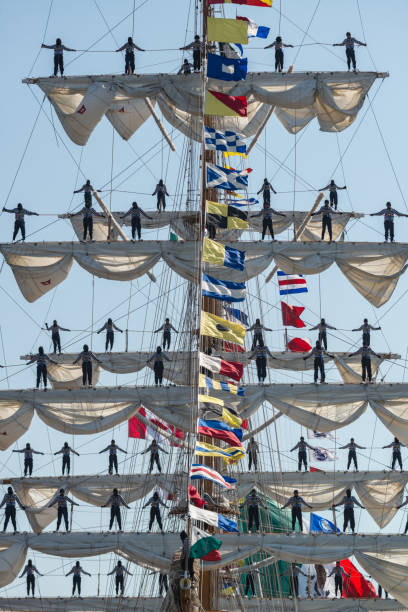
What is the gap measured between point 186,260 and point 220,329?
19.3 feet

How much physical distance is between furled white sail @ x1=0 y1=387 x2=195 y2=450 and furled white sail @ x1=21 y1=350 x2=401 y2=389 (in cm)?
172

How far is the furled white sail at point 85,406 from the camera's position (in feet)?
133

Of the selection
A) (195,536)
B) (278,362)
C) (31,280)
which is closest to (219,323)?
(195,536)

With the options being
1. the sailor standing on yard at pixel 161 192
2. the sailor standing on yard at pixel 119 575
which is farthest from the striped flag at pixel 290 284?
the sailor standing on yard at pixel 119 575

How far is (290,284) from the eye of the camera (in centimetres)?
4938

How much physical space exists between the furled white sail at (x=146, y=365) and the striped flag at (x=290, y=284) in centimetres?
195

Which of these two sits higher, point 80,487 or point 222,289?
point 222,289

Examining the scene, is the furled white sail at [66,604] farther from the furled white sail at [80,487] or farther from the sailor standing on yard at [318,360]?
the sailor standing on yard at [318,360]

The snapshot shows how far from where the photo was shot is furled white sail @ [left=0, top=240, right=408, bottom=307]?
1641 inches

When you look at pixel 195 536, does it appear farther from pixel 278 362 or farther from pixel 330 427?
pixel 278 362

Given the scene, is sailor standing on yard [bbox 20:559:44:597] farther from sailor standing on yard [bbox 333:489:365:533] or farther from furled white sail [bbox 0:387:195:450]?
sailor standing on yard [bbox 333:489:365:533]

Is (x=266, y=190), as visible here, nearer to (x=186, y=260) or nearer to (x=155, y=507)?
(x=186, y=260)

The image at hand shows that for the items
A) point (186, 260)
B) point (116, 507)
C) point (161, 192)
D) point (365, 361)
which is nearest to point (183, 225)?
point (161, 192)

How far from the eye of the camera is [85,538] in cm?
3909
